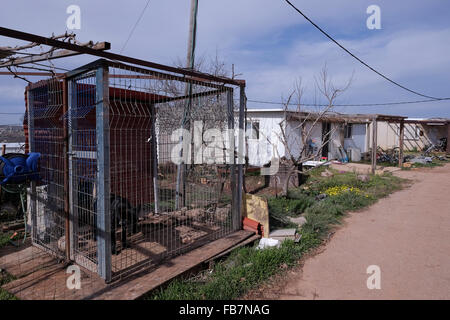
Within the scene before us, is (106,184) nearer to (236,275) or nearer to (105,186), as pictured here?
(105,186)

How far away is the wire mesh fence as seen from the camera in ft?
10.0

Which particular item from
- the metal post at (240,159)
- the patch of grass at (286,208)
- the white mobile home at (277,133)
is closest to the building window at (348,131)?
the white mobile home at (277,133)

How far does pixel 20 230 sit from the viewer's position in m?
4.83

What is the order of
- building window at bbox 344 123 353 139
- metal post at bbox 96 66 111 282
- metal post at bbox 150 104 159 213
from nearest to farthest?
metal post at bbox 96 66 111 282 → metal post at bbox 150 104 159 213 → building window at bbox 344 123 353 139

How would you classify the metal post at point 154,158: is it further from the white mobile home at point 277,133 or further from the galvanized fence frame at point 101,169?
the white mobile home at point 277,133

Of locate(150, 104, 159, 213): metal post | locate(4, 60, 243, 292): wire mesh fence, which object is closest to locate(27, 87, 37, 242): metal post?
locate(4, 60, 243, 292): wire mesh fence

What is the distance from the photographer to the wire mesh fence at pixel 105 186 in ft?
10.0

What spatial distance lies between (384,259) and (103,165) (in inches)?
150

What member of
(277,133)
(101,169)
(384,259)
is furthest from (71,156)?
(277,133)

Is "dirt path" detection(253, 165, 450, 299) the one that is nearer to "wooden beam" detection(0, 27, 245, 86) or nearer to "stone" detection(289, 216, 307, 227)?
"stone" detection(289, 216, 307, 227)

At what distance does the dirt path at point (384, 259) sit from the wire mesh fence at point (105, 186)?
142cm
